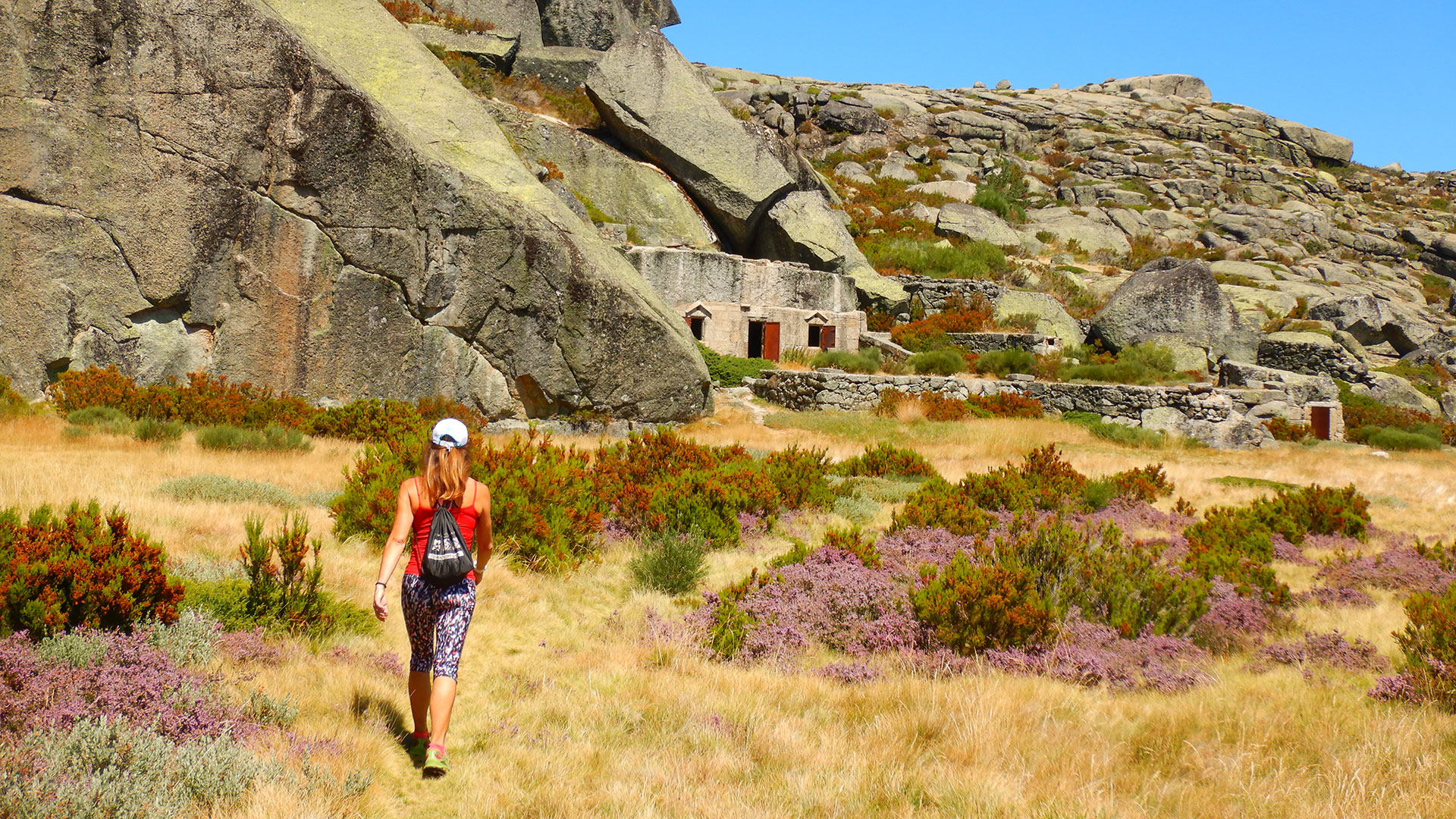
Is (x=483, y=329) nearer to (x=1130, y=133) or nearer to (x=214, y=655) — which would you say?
(x=214, y=655)

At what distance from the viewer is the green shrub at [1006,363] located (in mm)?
27062

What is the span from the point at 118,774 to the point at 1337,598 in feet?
28.9

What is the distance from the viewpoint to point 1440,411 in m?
30.0


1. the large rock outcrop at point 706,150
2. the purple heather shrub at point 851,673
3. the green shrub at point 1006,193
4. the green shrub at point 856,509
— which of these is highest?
the green shrub at point 1006,193

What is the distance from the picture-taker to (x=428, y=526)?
13.6 ft

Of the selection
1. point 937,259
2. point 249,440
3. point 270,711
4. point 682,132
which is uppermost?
point 682,132

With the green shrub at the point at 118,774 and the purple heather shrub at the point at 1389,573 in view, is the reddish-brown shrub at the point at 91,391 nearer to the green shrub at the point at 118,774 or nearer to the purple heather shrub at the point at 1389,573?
the green shrub at the point at 118,774

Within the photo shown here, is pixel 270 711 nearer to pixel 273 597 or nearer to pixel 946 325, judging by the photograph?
pixel 273 597

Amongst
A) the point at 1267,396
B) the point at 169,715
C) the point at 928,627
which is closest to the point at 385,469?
the point at 169,715

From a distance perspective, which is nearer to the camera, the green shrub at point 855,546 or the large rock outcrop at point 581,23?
the green shrub at point 855,546

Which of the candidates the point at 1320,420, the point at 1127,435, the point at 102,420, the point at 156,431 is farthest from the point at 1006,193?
the point at 102,420

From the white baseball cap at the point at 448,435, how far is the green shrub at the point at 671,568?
3.58 m

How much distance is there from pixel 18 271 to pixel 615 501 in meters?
10.2

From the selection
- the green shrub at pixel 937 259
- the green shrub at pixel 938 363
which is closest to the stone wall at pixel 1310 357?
the green shrub at pixel 937 259
